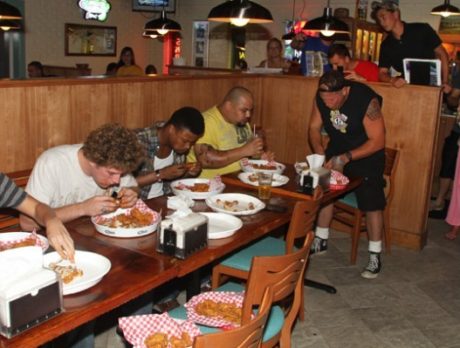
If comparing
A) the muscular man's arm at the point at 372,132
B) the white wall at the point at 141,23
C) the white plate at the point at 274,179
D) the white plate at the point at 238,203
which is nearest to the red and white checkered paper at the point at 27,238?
→ the white plate at the point at 238,203

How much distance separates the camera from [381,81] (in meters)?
5.38

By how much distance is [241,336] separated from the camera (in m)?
1.80

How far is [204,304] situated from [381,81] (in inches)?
140

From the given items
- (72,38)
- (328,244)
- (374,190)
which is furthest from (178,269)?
(72,38)

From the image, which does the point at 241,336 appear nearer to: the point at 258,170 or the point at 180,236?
the point at 180,236

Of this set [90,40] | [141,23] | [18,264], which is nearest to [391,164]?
[18,264]

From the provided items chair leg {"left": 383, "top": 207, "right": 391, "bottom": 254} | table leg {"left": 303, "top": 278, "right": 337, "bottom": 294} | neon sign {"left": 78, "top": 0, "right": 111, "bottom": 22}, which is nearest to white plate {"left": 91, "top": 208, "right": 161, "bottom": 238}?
table leg {"left": 303, "top": 278, "right": 337, "bottom": 294}

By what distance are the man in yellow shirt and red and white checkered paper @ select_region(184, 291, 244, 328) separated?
146 cm

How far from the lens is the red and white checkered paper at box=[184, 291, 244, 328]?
246 cm

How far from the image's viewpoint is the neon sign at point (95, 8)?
36.8ft

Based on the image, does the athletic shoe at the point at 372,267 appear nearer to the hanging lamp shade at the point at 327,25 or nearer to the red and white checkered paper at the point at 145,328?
the hanging lamp shade at the point at 327,25

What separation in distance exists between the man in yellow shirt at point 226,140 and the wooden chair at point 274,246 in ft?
2.37

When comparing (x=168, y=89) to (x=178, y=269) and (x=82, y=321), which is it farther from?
(x=82, y=321)

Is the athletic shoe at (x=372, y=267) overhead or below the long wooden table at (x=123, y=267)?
below
